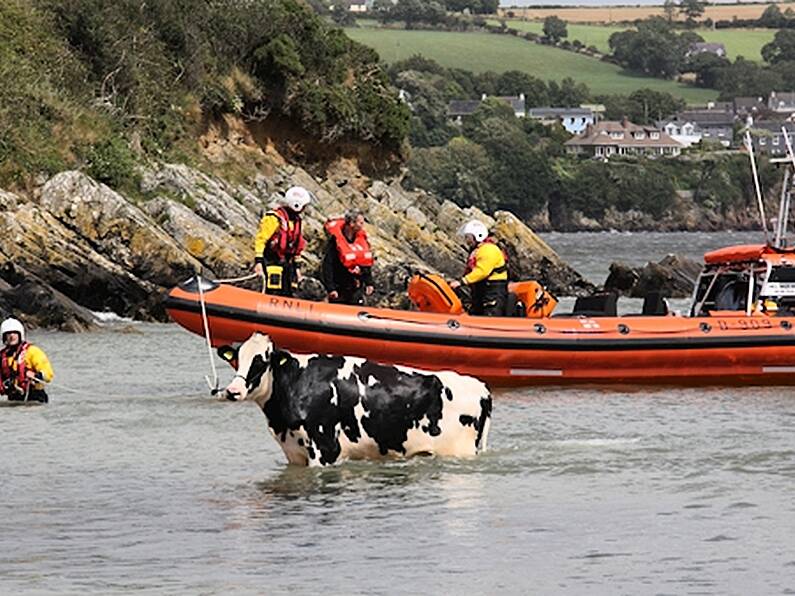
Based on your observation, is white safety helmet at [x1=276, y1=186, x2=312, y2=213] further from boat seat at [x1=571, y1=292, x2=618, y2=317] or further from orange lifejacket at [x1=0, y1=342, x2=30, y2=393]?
boat seat at [x1=571, y1=292, x2=618, y2=317]

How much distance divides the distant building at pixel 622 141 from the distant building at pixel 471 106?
639cm

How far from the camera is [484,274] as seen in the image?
1856 cm

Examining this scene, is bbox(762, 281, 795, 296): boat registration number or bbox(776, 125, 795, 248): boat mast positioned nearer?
bbox(762, 281, 795, 296): boat registration number

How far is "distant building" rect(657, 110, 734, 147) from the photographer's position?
168m

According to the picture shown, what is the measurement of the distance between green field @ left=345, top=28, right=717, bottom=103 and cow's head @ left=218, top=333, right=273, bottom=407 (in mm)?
162532

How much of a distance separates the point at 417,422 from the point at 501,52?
574 ft

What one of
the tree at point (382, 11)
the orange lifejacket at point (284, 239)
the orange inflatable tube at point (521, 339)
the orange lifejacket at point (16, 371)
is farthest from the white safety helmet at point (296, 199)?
the tree at point (382, 11)

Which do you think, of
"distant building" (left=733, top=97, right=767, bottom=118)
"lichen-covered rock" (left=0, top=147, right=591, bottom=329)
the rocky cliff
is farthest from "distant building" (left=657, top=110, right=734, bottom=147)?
the rocky cliff

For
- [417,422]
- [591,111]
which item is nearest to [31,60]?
[417,422]

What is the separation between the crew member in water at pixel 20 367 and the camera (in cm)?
1587

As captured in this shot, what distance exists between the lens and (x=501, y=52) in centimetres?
18562

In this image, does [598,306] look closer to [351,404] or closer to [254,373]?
[351,404]

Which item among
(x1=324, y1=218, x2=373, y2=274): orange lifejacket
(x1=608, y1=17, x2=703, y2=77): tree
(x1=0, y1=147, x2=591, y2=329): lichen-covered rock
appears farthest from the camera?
(x1=608, y1=17, x2=703, y2=77): tree

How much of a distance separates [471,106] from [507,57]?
91.2 feet
